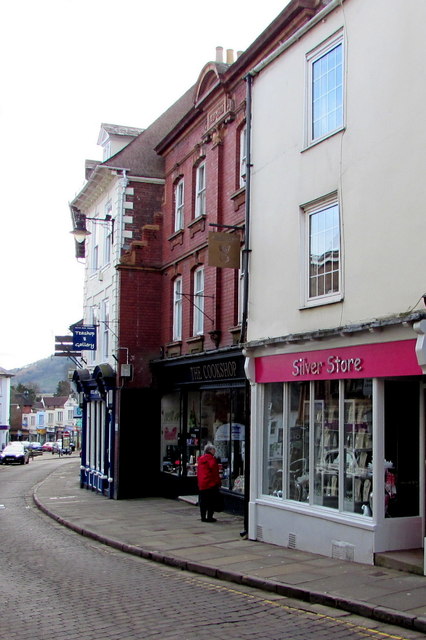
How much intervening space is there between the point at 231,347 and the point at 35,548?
6350 millimetres

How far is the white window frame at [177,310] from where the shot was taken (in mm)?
22516

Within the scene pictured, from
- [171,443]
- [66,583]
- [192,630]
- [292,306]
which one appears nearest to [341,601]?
[192,630]

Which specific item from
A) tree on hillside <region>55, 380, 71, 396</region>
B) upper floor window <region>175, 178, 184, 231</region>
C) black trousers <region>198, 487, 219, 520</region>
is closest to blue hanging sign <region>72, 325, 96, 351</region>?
upper floor window <region>175, 178, 184, 231</region>

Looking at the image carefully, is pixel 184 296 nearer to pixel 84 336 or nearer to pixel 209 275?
pixel 209 275

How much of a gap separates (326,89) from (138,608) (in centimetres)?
917

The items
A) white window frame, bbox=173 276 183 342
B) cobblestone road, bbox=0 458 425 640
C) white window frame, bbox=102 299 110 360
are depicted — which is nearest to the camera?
cobblestone road, bbox=0 458 425 640

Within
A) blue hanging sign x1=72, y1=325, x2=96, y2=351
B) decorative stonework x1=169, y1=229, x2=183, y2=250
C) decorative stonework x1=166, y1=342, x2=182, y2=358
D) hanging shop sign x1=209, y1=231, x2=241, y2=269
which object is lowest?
decorative stonework x1=166, y1=342, x2=182, y2=358

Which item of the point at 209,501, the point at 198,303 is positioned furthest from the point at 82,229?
the point at 209,501

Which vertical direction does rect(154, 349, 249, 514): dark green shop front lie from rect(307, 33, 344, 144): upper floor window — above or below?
below

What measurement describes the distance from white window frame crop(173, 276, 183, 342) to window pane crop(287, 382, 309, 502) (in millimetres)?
8993

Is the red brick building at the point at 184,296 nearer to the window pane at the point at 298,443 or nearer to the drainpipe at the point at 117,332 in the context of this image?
the drainpipe at the point at 117,332

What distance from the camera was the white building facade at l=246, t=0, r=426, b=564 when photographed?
11.0 m

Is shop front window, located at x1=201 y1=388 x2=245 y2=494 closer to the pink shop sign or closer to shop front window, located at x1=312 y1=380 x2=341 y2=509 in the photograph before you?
the pink shop sign

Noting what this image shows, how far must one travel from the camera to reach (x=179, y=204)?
23109mm
